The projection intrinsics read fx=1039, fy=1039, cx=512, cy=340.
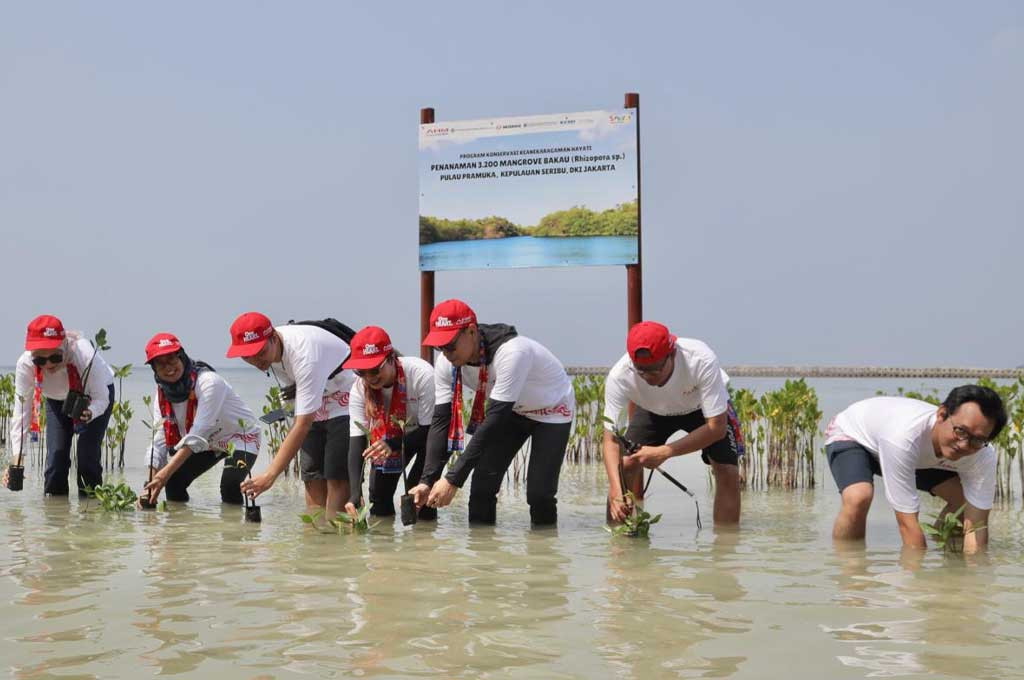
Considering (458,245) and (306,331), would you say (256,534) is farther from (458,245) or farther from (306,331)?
(458,245)

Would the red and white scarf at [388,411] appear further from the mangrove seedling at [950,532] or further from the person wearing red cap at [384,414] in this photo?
the mangrove seedling at [950,532]

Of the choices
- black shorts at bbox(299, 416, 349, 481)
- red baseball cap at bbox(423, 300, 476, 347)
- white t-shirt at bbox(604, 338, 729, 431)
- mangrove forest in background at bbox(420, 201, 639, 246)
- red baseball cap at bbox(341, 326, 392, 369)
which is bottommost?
black shorts at bbox(299, 416, 349, 481)

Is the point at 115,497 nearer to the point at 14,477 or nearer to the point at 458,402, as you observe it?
the point at 14,477

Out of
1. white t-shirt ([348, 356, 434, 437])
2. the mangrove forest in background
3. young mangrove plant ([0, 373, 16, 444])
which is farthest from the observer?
young mangrove plant ([0, 373, 16, 444])

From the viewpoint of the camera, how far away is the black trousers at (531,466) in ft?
21.3

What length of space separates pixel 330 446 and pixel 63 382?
7.42 feet

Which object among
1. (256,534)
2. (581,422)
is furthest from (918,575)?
(581,422)

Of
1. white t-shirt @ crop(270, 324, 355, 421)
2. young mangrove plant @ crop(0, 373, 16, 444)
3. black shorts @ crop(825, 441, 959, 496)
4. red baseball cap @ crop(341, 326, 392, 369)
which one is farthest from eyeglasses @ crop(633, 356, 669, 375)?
young mangrove plant @ crop(0, 373, 16, 444)

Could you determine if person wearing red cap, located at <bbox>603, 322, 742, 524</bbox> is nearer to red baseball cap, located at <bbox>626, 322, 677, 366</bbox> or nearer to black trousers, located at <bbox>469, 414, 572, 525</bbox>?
red baseball cap, located at <bbox>626, 322, 677, 366</bbox>

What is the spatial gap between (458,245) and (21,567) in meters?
7.17

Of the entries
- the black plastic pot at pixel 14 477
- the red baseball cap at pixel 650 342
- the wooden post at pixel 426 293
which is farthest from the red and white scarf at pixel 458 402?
the wooden post at pixel 426 293

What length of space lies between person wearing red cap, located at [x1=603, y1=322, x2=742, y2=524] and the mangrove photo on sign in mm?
4509

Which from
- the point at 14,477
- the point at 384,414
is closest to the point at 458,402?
the point at 384,414

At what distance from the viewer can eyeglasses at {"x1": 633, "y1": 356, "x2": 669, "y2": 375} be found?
227 inches
